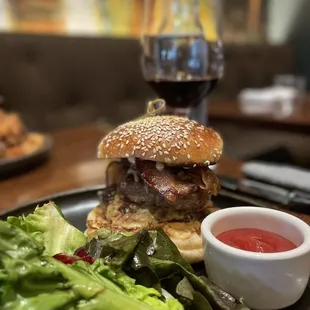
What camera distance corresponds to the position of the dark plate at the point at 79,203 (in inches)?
52.1

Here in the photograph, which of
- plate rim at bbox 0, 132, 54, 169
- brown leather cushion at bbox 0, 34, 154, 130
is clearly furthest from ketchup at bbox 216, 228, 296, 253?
brown leather cushion at bbox 0, 34, 154, 130

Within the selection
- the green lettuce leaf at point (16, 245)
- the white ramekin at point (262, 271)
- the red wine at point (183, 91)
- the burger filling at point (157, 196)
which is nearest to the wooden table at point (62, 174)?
the red wine at point (183, 91)

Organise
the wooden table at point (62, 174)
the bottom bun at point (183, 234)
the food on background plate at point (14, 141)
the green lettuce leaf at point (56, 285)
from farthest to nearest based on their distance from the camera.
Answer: the food on background plate at point (14, 141) → the wooden table at point (62, 174) → the bottom bun at point (183, 234) → the green lettuce leaf at point (56, 285)

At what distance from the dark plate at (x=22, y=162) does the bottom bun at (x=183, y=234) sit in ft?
2.07

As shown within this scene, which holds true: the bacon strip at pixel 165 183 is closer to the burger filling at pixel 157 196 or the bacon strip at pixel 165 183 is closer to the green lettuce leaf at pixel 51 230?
the burger filling at pixel 157 196

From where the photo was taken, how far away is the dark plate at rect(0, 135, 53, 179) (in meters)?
1.74

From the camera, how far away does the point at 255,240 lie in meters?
→ 1.02

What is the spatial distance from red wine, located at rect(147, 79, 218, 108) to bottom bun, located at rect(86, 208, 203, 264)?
0.65m

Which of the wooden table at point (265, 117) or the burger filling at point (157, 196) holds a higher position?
the burger filling at point (157, 196)

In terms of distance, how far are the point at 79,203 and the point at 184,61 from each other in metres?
0.74

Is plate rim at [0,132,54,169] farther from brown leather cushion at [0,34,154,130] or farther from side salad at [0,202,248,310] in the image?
brown leather cushion at [0,34,154,130]

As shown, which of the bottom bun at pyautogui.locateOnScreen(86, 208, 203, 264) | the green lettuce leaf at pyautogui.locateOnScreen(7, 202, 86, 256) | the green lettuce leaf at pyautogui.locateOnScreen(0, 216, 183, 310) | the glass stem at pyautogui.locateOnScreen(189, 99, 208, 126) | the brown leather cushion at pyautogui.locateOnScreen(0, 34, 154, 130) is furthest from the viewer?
the brown leather cushion at pyautogui.locateOnScreen(0, 34, 154, 130)

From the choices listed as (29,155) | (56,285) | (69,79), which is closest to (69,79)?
(69,79)

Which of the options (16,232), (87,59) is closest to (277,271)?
(16,232)
